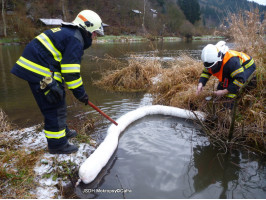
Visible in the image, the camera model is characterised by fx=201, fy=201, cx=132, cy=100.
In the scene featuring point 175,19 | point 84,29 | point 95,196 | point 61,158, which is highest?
point 175,19

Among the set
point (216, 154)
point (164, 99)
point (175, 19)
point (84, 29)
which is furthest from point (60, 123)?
point (175, 19)

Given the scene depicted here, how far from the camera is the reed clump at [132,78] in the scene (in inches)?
292

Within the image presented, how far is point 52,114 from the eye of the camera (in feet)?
8.78

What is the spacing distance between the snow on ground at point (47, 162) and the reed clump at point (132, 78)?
4.25m

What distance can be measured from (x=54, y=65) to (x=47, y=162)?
1.29 m

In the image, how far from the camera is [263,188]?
2.55 m

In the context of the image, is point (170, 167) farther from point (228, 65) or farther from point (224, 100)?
point (228, 65)

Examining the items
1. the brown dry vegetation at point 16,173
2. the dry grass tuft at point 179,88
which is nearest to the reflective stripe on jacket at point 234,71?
the dry grass tuft at point 179,88

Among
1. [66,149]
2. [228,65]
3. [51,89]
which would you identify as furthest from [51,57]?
[228,65]

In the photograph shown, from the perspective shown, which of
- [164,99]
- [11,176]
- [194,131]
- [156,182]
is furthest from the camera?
[164,99]

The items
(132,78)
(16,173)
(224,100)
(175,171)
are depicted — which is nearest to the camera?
(16,173)

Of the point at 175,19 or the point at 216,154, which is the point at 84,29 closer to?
the point at 216,154

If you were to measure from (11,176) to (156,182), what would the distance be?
1.72 m

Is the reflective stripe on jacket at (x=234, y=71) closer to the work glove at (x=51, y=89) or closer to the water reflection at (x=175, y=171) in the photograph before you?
the water reflection at (x=175, y=171)
